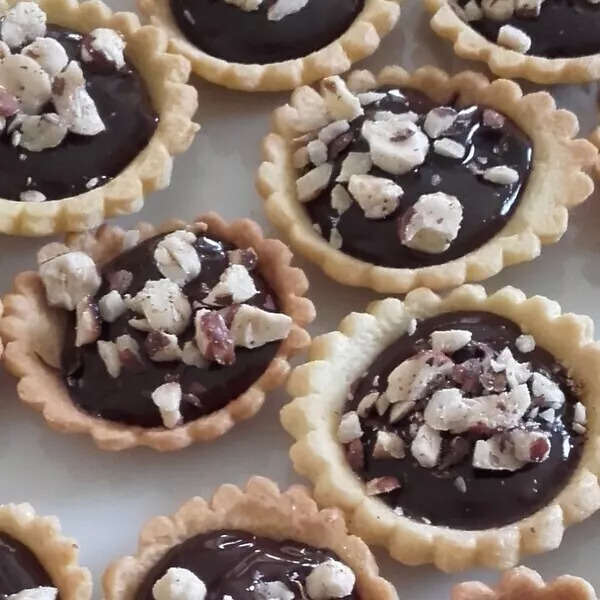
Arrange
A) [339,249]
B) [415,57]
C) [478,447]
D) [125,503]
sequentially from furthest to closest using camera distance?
[415,57]
[339,249]
[125,503]
[478,447]

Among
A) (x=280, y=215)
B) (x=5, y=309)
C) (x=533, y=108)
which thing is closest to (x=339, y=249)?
(x=280, y=215)

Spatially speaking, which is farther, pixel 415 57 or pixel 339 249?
pixel 415 57

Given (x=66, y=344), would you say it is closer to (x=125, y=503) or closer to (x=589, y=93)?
(x=125, y=503)

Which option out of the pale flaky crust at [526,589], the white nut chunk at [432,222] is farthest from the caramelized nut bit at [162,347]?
the pale flaky crust at [526,589]

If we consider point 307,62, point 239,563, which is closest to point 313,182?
point 307,62

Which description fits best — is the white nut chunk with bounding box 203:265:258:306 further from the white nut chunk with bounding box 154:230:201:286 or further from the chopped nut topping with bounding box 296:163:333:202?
the chopped nut topping with bounding box 296:163:333:202

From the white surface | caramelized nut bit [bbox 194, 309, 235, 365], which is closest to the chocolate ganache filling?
the white surface

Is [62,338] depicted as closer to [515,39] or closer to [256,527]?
[256,527]
